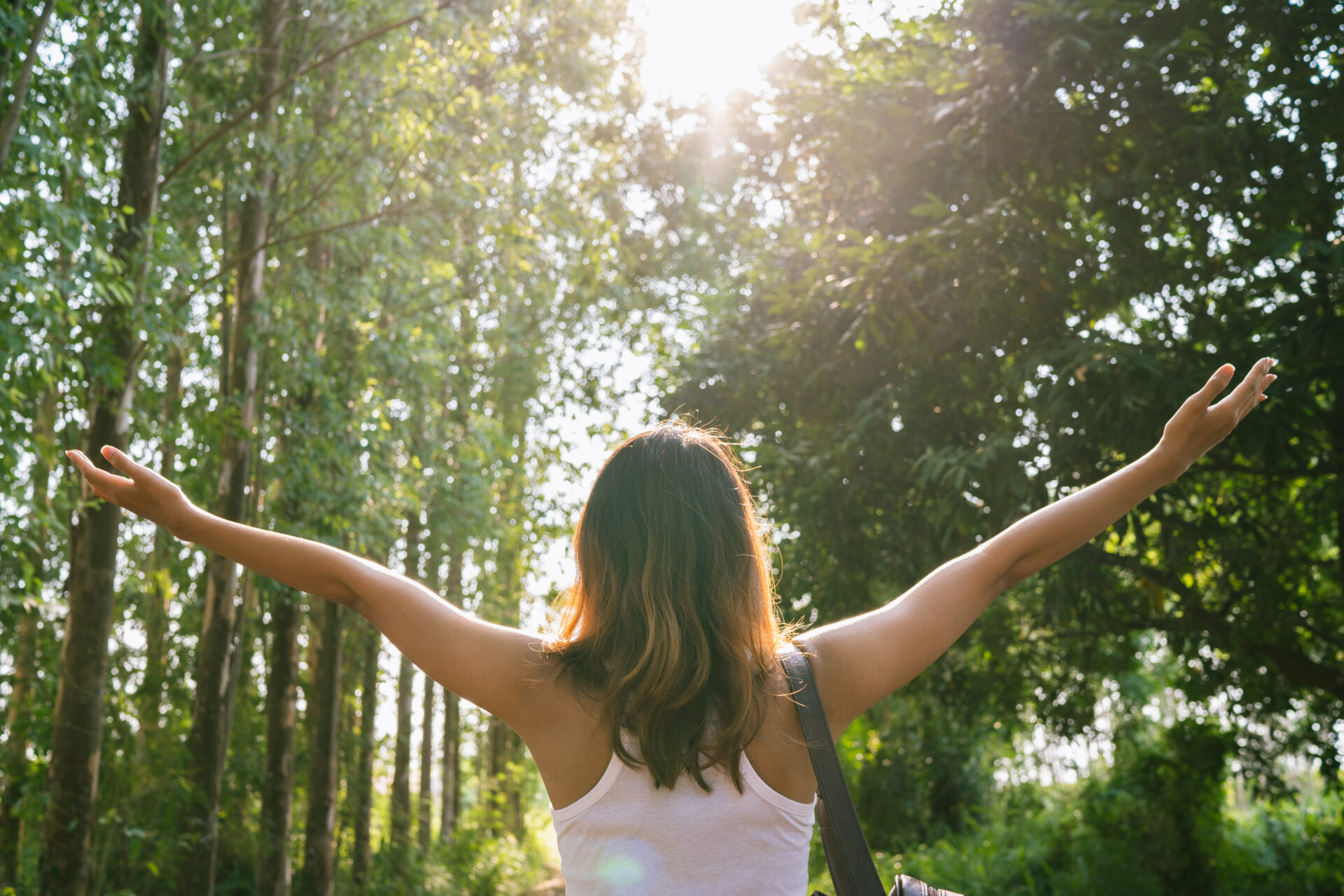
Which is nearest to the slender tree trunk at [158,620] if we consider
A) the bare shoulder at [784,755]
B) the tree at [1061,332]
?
the tree at [1061,332]

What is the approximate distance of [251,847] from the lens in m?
14.3

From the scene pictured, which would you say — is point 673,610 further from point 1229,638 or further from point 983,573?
point 1229,638

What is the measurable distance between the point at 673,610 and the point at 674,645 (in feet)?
0.21

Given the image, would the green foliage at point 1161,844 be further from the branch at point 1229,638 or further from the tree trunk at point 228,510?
the tree trunk at point 228,510

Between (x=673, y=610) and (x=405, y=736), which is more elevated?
(x=405, y=736)

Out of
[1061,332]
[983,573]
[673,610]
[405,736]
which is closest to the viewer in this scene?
[673,610]

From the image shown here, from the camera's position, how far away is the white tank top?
1524 millimetres

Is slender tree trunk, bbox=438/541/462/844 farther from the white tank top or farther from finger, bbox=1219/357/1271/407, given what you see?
finger, bbox=1219/357/1271/407

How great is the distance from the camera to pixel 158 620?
465 inches

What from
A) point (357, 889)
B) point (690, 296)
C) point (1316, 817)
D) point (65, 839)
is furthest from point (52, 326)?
→ point (1316, 817)

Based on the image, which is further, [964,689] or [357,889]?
[357,889]

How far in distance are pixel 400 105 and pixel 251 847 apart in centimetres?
1105

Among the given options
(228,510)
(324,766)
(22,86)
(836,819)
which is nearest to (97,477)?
(836,819)

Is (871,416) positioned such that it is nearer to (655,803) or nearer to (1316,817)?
(655,803)
